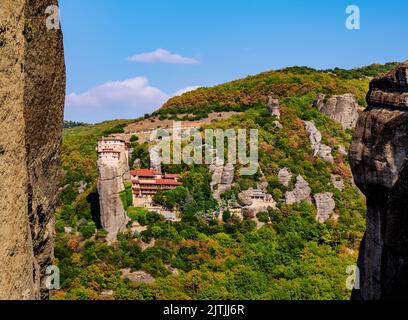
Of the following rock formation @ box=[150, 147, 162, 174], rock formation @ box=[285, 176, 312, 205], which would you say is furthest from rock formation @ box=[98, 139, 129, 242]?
rock formation @ box=[285, 176, 312, 205]

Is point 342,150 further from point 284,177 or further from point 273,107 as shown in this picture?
point 284,177

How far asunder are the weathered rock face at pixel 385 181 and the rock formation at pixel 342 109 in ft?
181

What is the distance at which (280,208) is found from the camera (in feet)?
170

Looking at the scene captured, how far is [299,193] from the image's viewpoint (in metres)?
54.2

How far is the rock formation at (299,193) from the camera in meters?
53.5

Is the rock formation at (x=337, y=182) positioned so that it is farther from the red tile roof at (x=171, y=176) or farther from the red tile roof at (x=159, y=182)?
the red tile roof at (x=159, y=182)

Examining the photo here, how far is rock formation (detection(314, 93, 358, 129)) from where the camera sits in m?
68.2

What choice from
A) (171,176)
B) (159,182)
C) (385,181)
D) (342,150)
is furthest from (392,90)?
(342,150)

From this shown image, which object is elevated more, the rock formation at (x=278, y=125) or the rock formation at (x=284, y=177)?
the rock formation at (x=278, y=125)

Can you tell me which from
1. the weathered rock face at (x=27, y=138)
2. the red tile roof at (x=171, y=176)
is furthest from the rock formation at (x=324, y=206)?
the weathered rock face at (x=27, y=138)

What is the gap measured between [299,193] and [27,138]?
156 feet

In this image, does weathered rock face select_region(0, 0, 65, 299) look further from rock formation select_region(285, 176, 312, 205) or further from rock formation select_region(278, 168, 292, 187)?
rock formation select_region(278, 168, 292, 187)

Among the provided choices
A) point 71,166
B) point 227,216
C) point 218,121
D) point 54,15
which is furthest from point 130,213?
point 54,15

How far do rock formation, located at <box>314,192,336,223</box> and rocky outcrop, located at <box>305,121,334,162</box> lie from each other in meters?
7.00
